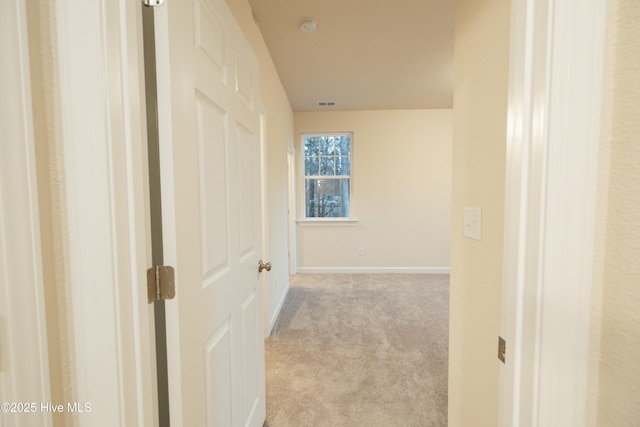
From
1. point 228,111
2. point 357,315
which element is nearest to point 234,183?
point 228,111

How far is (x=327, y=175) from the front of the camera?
15.2 ft

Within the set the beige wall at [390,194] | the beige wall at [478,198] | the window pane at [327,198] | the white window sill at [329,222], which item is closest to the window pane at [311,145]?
the beige wall at [390,194]

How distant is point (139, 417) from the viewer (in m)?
0.60

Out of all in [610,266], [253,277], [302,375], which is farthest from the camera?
[302,375]

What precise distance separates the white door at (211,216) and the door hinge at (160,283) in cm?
2

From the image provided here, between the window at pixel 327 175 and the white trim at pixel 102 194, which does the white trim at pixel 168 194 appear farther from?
the window at pixel 327 175

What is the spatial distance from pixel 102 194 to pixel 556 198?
90 centimetres

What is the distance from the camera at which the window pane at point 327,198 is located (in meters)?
4.64

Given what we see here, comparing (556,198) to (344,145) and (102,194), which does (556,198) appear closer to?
(102,194)

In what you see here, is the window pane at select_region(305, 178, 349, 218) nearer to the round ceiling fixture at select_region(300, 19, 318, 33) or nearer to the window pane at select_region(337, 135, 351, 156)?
the window pane at select_region(337, 135, 351, 156)

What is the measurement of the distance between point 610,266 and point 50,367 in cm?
111

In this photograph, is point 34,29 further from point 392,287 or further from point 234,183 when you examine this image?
point 392,287

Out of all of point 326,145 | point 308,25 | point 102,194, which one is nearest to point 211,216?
point 102,194

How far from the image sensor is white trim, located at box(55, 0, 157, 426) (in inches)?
20.6
